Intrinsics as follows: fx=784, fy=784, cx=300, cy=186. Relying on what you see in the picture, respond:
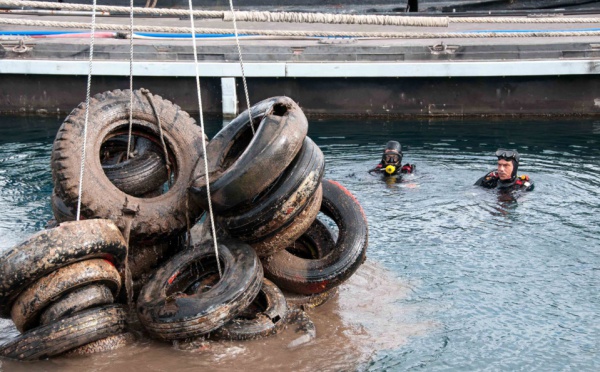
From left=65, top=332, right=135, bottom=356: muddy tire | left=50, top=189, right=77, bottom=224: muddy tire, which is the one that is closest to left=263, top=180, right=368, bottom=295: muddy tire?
left=65, top=332, right=135, bottom=356: muddy tire

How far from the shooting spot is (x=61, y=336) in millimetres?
7160

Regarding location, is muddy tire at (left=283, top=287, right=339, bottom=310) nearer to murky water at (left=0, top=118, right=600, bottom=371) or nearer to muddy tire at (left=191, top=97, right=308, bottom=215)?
murky water at (left=0, top=118, right=600, bottom=371)

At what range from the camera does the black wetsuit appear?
1390 centimetres

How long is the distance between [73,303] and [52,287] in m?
0.28

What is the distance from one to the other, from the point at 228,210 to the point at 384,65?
491 inches

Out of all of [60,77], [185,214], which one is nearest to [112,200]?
[185,214]

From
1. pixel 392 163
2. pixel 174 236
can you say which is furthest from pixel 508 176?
pixel 174 236

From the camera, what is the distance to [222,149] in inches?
347

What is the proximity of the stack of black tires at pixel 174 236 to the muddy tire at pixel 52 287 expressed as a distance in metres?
0.01

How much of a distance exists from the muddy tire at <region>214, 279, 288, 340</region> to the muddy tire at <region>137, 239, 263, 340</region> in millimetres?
319

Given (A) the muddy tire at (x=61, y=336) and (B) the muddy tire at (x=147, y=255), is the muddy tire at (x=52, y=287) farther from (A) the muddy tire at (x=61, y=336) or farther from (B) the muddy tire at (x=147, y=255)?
(B) the muddy tire at (x=147, y=255)

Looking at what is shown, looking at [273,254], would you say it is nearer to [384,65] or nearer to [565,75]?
[384,65]

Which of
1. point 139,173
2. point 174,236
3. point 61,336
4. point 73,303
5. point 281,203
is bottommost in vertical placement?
point 61,336

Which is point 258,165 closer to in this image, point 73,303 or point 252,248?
point 252,248
